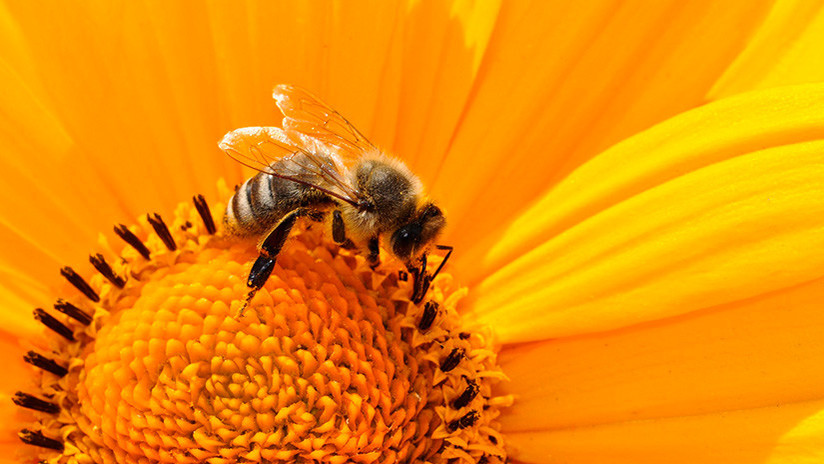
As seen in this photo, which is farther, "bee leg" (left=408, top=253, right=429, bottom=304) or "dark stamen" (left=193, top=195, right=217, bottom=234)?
"dark stamen" (left=193, top=195, right=217, bottom=234)

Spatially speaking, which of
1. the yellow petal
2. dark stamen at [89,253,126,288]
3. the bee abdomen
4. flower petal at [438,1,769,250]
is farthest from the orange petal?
dark stamen at [89,253,126,288]

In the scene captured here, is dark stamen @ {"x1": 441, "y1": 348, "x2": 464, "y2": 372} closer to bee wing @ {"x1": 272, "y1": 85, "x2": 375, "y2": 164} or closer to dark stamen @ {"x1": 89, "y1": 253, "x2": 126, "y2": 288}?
bee wing @ {"x1": 272, "y1": 85, "x2": 375, "y2": 164}

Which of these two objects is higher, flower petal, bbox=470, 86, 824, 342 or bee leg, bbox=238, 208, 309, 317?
flower petal, bbox=470, 86, 824, 342

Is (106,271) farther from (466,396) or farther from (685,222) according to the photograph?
(685,222)

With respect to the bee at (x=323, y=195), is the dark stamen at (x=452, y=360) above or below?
below

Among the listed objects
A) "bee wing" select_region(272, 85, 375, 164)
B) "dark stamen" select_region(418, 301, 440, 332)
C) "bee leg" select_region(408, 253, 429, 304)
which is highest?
"bee wing" select_region(272, 85, 375, 164)

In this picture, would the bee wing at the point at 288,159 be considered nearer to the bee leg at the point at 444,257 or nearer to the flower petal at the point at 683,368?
the bee leg at the point at 444,257

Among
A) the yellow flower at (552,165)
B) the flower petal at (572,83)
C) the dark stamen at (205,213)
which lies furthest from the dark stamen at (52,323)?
the flower petal at (572,83)
